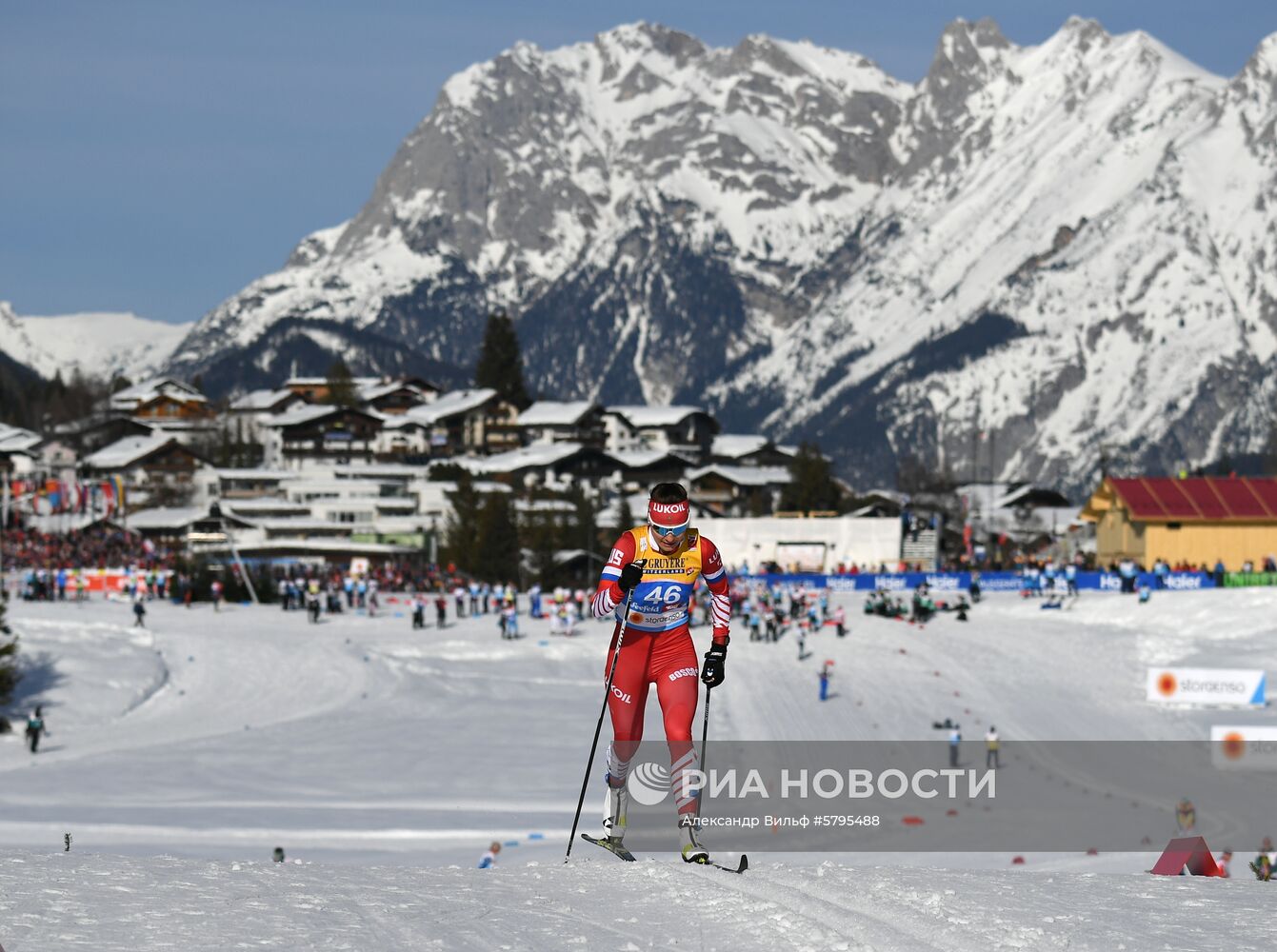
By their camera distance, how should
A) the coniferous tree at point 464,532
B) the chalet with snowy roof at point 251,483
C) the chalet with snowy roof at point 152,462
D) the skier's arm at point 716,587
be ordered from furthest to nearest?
the chalet with snowy roof at point 152,462 < the chalet with snowy roof at point 251,483 < the coniferous tree at point 464,532 < the skier's arm at point 716,587

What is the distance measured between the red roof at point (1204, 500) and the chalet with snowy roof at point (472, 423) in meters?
110

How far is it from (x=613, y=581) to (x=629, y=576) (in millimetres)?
140

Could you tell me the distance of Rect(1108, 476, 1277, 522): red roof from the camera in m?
69.6

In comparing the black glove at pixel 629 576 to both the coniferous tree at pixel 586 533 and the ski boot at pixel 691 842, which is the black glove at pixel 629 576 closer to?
the ski boot at pixel 691 842

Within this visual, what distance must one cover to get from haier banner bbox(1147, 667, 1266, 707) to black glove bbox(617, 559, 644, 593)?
3561 cm

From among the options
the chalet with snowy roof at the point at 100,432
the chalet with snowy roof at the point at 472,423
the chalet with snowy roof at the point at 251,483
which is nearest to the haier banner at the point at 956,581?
the chalet with snowy roof at the point at 251,483

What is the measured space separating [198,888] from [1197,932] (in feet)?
22.4

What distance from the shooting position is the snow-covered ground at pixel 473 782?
37.8 feet

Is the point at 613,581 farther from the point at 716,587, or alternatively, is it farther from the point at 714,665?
the point at 714,665

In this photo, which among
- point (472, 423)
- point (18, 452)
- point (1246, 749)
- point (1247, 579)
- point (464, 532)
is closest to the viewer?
point (1246, 749)

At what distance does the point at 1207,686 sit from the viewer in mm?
47375

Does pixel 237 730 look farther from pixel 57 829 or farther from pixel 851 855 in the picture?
pixel 851 855

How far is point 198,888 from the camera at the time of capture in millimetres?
12297

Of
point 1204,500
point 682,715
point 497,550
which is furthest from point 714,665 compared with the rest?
point 497,550
